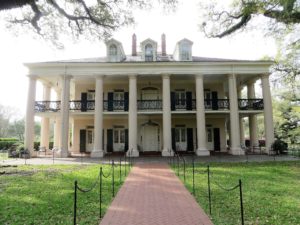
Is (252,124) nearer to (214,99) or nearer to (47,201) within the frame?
(214,99)

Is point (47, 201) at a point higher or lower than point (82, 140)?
lower

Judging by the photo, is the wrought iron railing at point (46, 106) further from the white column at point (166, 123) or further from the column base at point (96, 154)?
the white column at point (166, 123)

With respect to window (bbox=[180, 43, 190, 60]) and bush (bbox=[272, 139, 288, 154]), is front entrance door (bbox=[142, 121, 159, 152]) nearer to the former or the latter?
window (bbox=[180, 43, 190, 60])

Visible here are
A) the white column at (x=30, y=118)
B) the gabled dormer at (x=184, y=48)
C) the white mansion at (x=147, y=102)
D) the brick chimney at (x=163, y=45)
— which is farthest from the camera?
the brick chimney at (x=163, y=45)

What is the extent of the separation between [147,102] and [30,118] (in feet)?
33.4

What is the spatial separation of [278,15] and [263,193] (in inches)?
321

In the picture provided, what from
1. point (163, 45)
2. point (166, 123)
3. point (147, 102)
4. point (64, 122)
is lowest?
point (166, 123)

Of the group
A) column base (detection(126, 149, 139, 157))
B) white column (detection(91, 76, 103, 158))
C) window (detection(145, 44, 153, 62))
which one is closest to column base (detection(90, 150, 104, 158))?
white column (detection(91, 76, 103, 158))

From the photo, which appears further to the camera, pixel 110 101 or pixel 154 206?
pixel 110 101

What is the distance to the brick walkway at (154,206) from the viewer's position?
212 inches

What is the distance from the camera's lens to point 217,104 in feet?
79.4

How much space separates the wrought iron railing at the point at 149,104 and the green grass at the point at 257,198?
1290 centimetres

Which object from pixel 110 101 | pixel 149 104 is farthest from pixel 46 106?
pixel 149 104

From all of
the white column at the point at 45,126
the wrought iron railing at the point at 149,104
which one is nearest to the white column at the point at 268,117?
the wrought iron railing at the point at 149,104
